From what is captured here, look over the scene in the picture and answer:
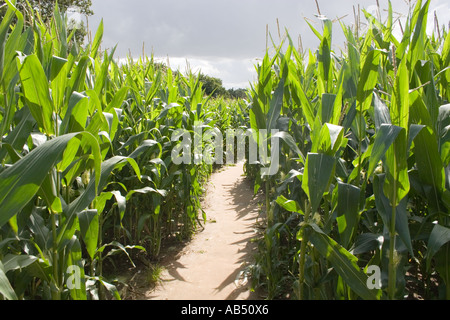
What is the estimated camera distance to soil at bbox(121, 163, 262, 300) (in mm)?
2537

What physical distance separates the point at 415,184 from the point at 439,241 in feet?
1.10

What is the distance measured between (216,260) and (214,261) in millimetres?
26

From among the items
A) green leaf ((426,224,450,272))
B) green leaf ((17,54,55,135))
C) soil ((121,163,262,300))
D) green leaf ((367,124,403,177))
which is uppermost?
green leaf ((17,54,55,135))

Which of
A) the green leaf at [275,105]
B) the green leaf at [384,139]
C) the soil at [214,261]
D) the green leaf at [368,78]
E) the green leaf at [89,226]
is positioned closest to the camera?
the green leaf at [384,139]

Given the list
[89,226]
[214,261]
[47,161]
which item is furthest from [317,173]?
[214,261]

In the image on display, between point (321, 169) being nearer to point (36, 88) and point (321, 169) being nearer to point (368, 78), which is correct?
point (368, 78)

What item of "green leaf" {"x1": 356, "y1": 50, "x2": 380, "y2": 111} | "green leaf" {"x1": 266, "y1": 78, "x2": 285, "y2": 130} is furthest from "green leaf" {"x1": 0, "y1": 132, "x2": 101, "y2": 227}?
"green leaf" {"x1": 266, "y1": 78, "x2": 285, "y2": 130}

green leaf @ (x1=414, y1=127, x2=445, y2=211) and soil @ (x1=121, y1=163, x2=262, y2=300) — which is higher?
green leaf @ (x1=414, y1=127, x2=445, y2=211)

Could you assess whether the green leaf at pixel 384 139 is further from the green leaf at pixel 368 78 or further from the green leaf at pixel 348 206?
the green leaf at pixel 368 78

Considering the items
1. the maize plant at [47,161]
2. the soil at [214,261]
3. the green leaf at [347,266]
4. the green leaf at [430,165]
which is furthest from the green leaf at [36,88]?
the soil at [214,261]

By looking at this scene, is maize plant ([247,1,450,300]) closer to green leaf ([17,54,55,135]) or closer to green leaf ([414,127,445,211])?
green leaf ([414,127,445,211])

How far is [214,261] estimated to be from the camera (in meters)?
3.10

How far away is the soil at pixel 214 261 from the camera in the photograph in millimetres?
2537
